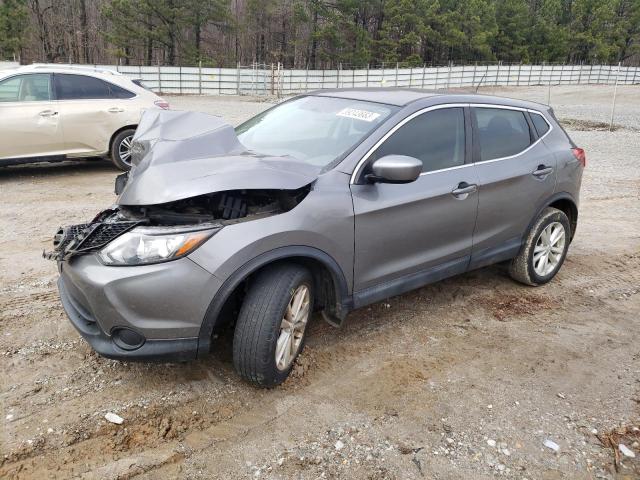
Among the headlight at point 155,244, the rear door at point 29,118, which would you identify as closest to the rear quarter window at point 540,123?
the headlight at point 155,244

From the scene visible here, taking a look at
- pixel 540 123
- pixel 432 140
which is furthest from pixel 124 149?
pixel 540 123

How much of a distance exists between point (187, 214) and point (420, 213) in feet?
4.95

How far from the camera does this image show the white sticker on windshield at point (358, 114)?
12.2ft

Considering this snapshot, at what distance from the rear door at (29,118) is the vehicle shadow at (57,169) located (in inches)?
29.1

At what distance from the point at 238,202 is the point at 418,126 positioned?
1392 mm

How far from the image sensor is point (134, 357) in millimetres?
2807

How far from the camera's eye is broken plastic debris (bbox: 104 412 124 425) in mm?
2867

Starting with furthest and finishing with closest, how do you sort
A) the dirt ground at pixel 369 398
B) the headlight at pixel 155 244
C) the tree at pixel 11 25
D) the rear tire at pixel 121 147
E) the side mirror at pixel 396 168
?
the tree at pixel 11 25, the rear tire at pixel 121 147, the side mirror at pixel 396 168, the headlight at pixel 155 244, the dirt ground at pixel 369 398

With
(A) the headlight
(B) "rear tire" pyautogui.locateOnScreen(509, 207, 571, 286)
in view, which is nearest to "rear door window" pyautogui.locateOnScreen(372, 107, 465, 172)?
(B) "rear tire" pyautogui.locateOnScreen(509, 207, 571, 286)

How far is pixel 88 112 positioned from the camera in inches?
324

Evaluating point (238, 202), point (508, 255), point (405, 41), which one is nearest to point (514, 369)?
point (508, 255)

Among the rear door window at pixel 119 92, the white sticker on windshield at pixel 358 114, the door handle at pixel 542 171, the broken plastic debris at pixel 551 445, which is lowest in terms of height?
the broken plastic debris at pixel 551 445

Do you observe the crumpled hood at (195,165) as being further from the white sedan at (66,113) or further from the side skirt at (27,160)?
the side skirt at (27,160)

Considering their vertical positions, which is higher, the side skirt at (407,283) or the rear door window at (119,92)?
the rear door window at (119,92)
